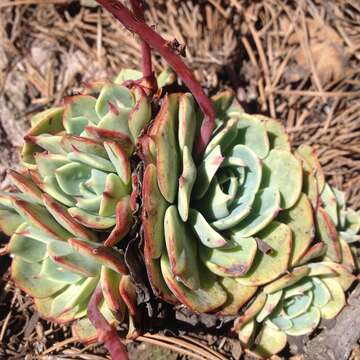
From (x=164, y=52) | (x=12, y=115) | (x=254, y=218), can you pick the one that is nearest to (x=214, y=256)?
(x=254, y=218)

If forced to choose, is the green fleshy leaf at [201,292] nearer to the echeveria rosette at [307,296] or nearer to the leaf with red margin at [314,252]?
the echeveria rosette at [307,296]

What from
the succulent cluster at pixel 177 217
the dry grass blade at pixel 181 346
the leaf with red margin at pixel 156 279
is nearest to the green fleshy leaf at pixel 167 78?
the succulent cluster at pixel 177 217

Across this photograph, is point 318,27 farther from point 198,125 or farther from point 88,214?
point 88,214

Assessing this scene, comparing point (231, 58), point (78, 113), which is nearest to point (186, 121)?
point (78, 113)

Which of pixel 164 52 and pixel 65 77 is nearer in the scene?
pixel 164 52

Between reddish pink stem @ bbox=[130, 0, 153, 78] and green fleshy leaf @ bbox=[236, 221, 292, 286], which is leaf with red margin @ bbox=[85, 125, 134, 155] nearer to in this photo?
reddish pink stem @ bbox=[130, 0, 153, 78]

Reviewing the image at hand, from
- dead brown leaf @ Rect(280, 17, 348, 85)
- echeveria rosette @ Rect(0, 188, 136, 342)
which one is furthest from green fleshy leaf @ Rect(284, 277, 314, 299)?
dead brown leaf @ Rect(280, 17, 348, 85)
